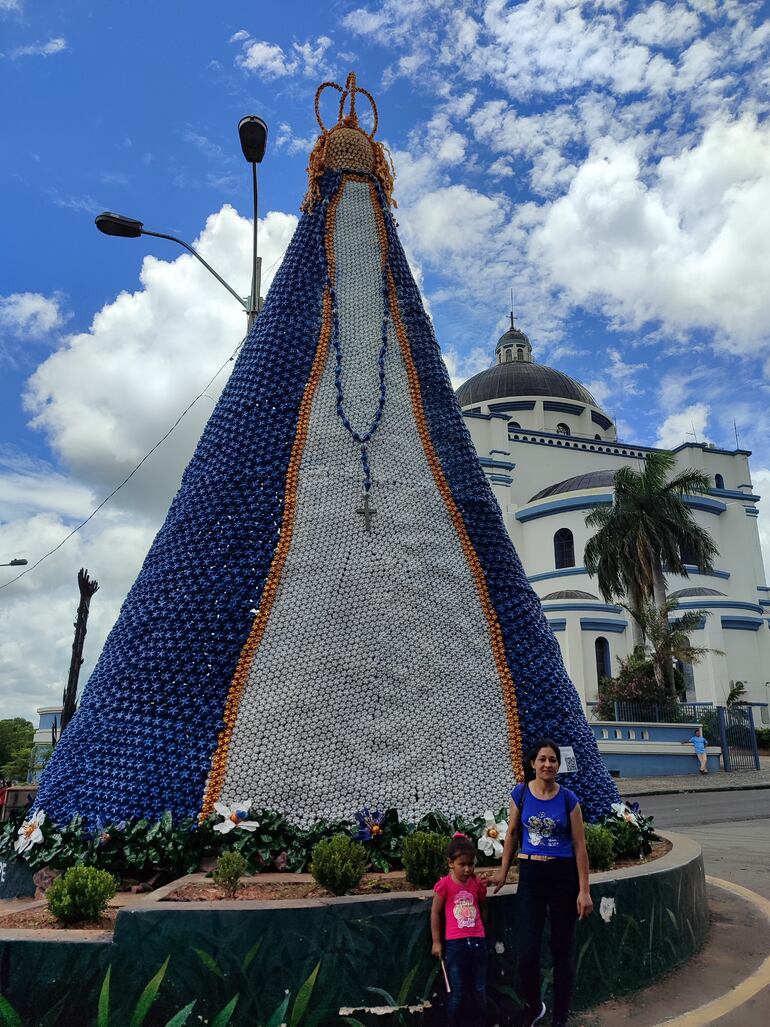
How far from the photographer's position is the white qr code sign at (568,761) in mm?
4473

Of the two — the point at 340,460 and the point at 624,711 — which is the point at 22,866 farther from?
the point at 624,711

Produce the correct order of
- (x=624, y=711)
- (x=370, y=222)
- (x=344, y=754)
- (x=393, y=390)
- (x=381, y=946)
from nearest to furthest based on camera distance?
1. (x=381, y=946)
2. (x=344, y=754)
3. (x=393, y=390)
4. (x=370, y=222)
5. (x=624, y=711)

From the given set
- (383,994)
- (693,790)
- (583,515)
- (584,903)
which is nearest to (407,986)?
(383,994)

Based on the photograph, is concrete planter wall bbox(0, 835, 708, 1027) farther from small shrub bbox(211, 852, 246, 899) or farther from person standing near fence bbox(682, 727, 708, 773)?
person standing near fence bbox(682, 727, 708, 773)

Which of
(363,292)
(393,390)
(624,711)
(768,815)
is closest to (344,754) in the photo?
(393,390)

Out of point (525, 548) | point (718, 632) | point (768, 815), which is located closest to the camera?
point (768, 815)

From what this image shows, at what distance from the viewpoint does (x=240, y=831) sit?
13.1 feet

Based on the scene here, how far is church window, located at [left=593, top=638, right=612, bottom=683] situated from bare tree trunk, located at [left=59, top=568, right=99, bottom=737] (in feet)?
61.6

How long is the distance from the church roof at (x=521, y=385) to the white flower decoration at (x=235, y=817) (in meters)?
38.2

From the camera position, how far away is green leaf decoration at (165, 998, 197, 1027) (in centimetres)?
275

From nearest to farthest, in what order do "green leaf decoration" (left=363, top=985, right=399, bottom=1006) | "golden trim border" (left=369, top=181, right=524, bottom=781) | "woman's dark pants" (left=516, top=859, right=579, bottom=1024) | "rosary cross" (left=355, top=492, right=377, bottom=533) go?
"green leaf decoration" (left=363, top=985, right=399, bottom=1006) < "woman's dark pants" (left=516, top=859, right=579, bottom=1024) < "golden trim border" (left=369, top=181, right=524, bottom=781) < "rosary cross" (left=355, top=492, right=377, bottom=533)

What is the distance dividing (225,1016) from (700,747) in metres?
18.0

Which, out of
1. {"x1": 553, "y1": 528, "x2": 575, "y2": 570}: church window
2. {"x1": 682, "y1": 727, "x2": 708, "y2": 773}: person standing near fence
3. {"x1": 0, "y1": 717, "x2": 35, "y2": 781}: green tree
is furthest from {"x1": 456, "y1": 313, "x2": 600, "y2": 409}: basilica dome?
{"x1": 0, "y1": 717, "x2": 35, "y2": 781}: green tree

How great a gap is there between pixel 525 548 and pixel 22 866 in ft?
99.1
